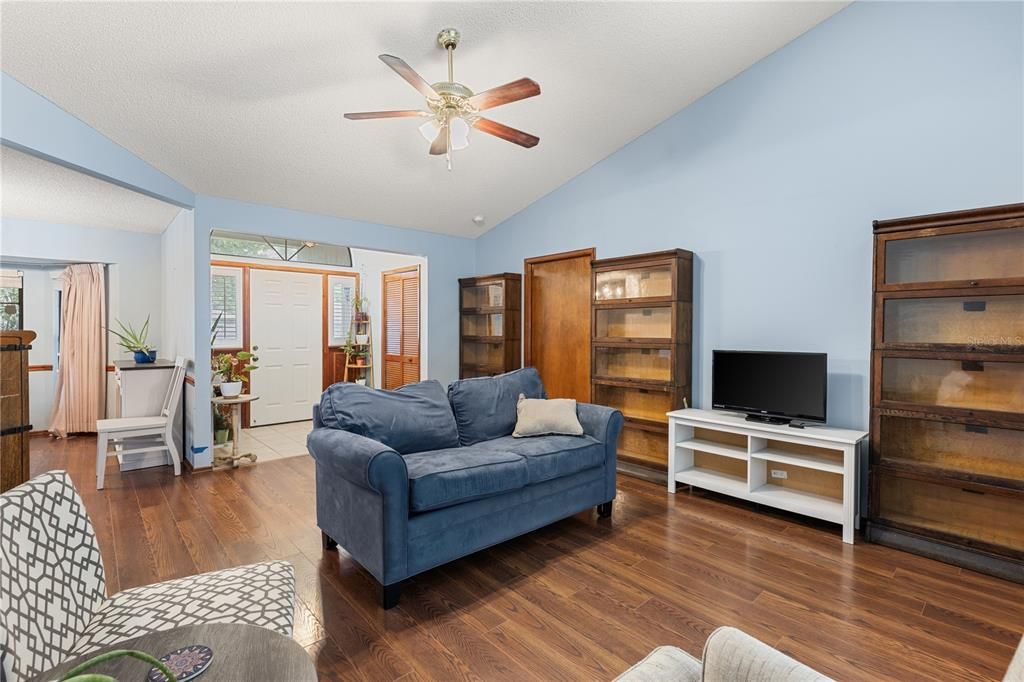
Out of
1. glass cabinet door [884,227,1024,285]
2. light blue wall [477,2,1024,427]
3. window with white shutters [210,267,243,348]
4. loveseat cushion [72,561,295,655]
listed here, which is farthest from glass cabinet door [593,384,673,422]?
window with white shutters [210,267,243,348]

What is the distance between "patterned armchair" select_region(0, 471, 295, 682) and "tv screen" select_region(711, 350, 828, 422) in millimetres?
3216

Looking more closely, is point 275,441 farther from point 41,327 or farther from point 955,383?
point 955,383

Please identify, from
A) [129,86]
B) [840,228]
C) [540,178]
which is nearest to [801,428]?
[840,228]

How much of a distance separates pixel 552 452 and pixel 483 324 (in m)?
3.22

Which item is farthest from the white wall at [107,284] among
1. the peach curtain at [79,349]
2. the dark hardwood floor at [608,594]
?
the dark hardwood floor at [608,594]

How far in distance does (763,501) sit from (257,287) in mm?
6261

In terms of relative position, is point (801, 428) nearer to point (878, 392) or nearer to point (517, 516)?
point (878, 392)

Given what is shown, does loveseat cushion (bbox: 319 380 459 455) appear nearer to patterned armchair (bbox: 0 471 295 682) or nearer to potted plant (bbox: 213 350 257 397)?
patterned armchair (bbox: 0 471 295 682)

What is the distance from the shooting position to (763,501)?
11.2ft

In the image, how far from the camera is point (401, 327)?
6723 millimetres

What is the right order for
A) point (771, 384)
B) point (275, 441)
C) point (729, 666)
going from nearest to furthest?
point (729, 666), point (771, 384), point (275, 441)

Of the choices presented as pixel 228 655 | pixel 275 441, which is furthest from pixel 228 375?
pixel 228 655

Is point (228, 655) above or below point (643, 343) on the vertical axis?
below

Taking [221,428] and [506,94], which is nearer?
[506,94]
